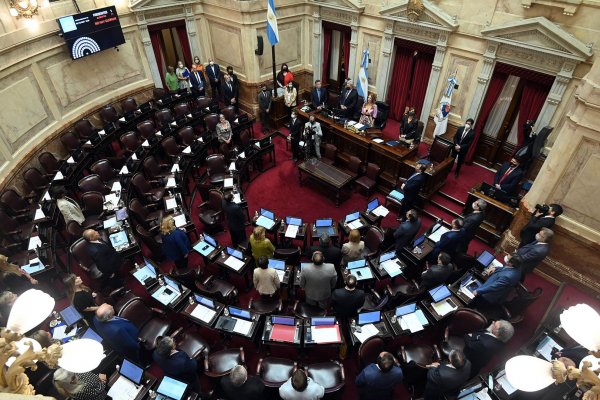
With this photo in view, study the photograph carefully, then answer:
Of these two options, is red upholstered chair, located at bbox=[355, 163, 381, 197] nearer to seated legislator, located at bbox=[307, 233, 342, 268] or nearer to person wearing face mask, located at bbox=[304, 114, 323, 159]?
person wearing face mask, located at bbox=[304, 114, 323, 159]

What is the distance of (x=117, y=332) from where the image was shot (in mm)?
4820

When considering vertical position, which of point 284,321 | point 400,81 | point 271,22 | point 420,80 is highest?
point 271,22

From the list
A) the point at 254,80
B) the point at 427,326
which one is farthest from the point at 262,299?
the point at 254,80

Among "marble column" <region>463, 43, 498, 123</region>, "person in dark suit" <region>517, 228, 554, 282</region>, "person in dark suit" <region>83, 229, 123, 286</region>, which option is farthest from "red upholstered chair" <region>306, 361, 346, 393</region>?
"marble column" <region>463, 43, 498, 123</region>

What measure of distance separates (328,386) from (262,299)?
182 centimetres

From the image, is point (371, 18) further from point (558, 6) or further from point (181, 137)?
point (181, 137)

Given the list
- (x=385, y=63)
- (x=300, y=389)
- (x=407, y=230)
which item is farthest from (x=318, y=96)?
(x=300, y=389)

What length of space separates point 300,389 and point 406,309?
2.31 m

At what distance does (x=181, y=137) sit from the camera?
10250 mm

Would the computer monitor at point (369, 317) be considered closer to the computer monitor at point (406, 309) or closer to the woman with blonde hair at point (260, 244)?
the computer monitor at point (406, 309)

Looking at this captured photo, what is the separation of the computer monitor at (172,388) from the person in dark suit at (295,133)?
7261mm

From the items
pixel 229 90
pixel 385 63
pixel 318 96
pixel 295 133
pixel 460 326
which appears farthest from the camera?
pixel 229 90

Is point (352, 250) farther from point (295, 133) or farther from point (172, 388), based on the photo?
point (295, 133)

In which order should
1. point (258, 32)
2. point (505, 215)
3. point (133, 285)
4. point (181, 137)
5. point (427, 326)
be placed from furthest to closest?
1. point (258, 32)
2. point (181, 137)
3. point (505, 215)
4. point (133, 285)
5. point (427, 326)
